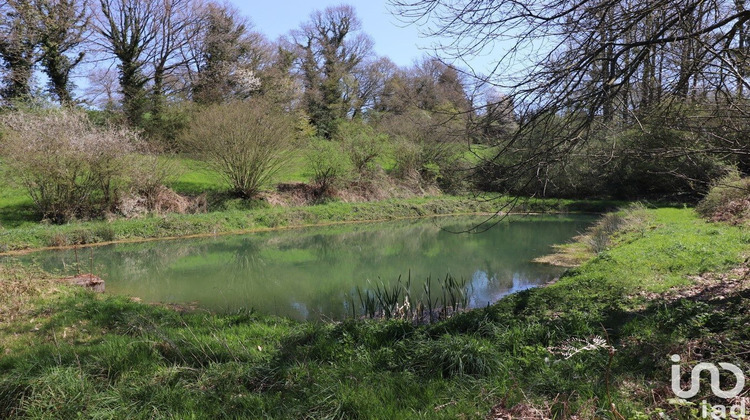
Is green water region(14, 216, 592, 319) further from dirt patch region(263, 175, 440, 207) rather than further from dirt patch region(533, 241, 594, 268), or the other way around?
dirt patch region(263, 175, 440, 207)

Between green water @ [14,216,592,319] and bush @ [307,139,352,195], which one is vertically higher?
bush @ [307,139,352,195]

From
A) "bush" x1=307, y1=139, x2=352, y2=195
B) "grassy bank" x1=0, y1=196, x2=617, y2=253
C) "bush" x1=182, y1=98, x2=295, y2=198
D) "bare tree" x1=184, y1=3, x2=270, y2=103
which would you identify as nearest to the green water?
"grassy bank" x1=0, y1=196, x2=617, y2=253

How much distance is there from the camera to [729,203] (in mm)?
13359

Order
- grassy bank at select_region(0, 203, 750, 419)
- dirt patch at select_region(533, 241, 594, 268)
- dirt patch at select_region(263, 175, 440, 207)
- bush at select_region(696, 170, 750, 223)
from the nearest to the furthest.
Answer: grassy bank at select_region(0, 203, 750, 419), bush at select_region(696, 170, 750, 223), dirt patch at select_region(533, 241, 594, 268), dirt patch at select_region(263, 175, 440, 207)

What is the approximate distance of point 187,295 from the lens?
31.8ft

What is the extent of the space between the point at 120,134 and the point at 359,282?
1317 cm

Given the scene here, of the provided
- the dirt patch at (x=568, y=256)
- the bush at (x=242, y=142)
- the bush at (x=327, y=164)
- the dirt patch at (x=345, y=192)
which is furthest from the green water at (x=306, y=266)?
the bush at (x=327, y=164)

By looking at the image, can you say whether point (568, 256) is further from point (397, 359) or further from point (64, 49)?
point (64, 49)

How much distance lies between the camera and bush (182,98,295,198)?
799 inches

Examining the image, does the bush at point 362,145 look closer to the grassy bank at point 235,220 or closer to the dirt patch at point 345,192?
the dirt patch at point 345,192

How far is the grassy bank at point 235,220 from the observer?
14367 millimetres

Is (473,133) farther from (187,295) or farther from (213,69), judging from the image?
(213,69)

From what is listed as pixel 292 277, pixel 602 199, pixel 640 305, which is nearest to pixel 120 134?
pixel 292 277

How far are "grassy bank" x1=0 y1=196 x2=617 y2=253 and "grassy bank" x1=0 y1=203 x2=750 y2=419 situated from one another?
381 centimetres
